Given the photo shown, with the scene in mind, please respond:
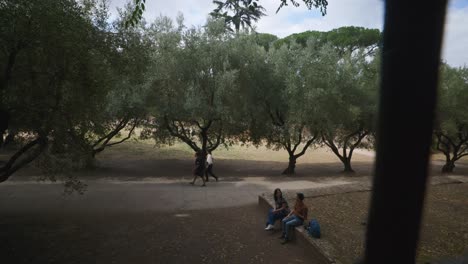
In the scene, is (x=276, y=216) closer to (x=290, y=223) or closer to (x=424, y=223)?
(x=290, y=223)

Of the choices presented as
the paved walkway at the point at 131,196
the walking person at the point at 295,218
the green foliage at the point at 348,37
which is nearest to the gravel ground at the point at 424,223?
the walking person at the point at 295,218

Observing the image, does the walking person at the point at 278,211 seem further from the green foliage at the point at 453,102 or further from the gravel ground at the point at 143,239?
the green foliage at the point at 453,102

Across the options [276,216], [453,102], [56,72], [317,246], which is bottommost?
[317,246]

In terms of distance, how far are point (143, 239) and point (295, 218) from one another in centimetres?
396

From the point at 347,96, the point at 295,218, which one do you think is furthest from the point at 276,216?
the point at 347,96

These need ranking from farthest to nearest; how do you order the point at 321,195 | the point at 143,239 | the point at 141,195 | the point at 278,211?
the point at 141,195 < the point at 321,195 < the point at 278,211 < the point at 143,239

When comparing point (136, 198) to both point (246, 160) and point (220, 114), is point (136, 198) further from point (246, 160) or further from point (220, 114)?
point (246, 160)

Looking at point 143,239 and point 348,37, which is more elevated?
point 348,37

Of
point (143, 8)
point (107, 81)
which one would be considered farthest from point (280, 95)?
point (143, 8)

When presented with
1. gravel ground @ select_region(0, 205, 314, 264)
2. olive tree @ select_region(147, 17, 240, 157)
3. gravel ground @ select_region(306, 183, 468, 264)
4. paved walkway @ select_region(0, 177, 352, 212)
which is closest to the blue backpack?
gravel ground @ select_region(306, 183, 468, 264)

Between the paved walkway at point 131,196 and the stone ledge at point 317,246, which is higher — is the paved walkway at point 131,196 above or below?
below

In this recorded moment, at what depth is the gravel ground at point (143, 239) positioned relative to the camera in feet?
25.2

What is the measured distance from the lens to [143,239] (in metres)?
8.77

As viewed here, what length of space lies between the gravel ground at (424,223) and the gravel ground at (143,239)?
3.46ft
